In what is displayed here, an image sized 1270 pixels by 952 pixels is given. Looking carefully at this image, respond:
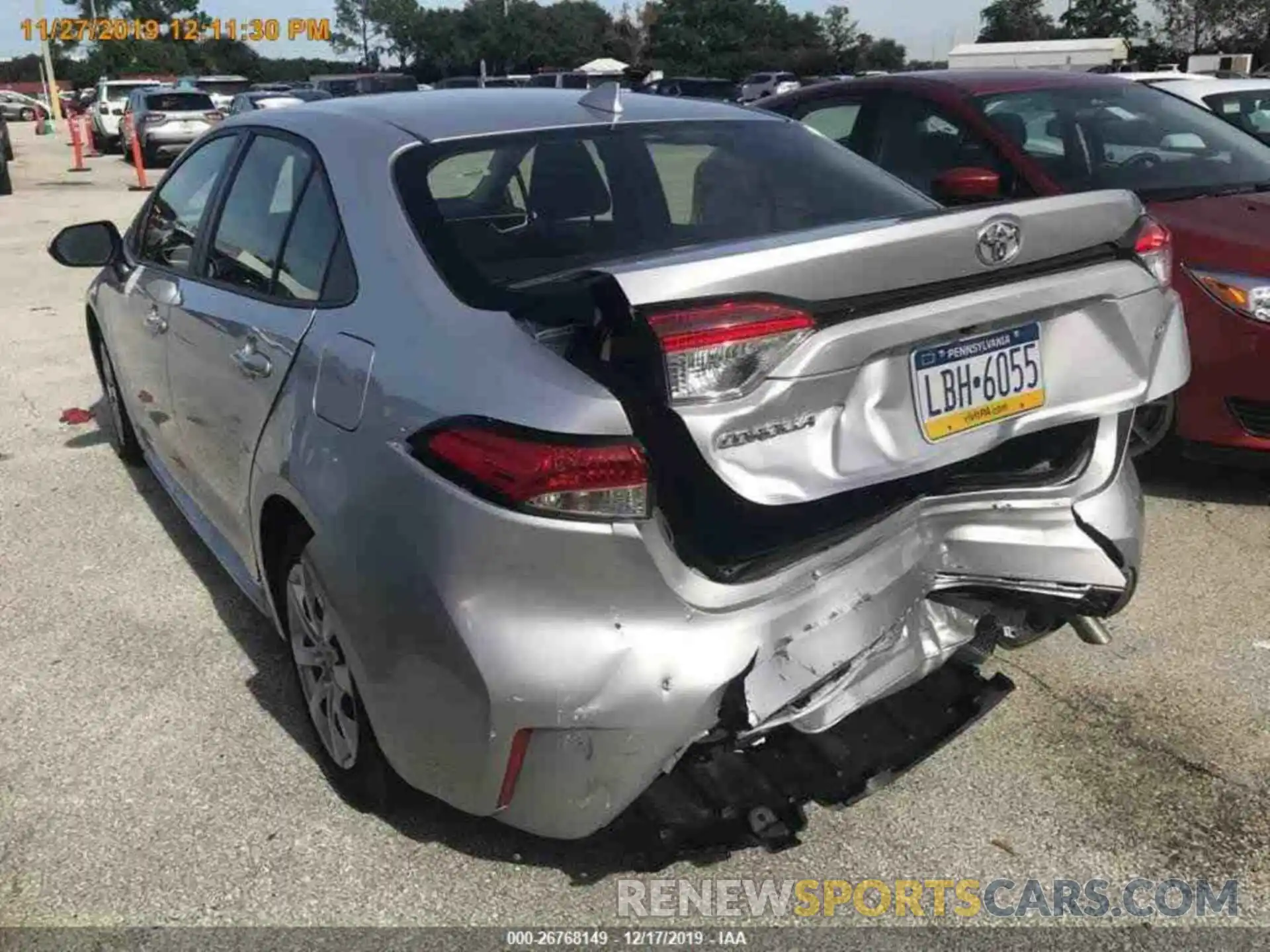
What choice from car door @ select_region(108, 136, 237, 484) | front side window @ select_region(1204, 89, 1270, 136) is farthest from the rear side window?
front side window @ select_region(1204, 89, 1270, 136)

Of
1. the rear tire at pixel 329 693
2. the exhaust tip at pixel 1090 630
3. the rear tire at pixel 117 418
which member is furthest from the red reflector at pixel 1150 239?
the rear tire at pixel 117 418

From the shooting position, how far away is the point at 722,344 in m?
2.05

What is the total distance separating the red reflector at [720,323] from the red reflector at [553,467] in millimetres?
208

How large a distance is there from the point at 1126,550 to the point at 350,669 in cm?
179

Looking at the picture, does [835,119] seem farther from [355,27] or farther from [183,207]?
[355,27]

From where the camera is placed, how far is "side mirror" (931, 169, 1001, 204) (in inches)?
188

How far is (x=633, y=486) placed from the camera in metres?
2.09

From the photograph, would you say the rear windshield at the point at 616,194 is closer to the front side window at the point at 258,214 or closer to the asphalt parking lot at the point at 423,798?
the front side window at the point at 258,214

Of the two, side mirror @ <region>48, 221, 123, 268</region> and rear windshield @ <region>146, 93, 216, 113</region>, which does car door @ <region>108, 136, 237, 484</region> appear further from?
rear windshield @ <region>146, 93, 216, 113</region>

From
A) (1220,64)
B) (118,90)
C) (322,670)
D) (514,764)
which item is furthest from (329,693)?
(1220,64)

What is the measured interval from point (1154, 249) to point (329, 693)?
2.22 metres

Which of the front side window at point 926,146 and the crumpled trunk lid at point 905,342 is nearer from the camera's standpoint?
the crumpled trunk lid at point 905,342

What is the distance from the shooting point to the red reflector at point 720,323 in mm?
2014

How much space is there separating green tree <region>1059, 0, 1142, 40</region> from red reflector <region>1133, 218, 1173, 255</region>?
85.0 meters
